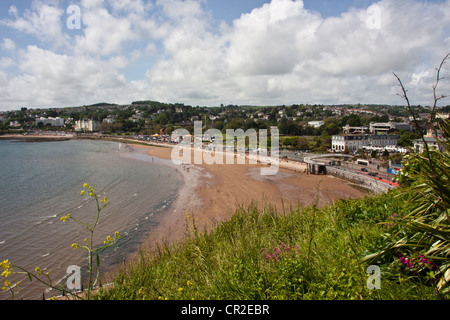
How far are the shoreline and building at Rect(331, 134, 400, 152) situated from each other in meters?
18.2

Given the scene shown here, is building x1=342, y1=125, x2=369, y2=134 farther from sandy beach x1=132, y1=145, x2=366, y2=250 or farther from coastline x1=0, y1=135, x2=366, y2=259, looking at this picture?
sandy beach x1=132, y1=145, x2=366, y2=250

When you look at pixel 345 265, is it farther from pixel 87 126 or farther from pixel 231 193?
pixel 87 126

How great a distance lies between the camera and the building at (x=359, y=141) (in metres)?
46.4

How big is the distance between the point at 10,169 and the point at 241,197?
25868 mm

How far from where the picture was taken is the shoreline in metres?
12.1

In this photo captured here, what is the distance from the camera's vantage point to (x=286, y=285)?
3127 millimetres

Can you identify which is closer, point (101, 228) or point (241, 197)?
point (101, 228)

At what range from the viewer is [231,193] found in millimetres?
19375

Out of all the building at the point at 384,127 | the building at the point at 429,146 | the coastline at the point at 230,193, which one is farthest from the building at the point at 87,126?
the building at the point at 429,146
